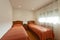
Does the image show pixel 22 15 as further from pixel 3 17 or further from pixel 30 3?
pixel 3 17

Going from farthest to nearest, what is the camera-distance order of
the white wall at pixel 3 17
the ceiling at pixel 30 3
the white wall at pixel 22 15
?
the white wall at pixel 22 15 → the ceiling at pixel 30 3 → the white wall at pixel 3 17

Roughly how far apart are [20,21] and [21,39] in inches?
252

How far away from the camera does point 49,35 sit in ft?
13.2

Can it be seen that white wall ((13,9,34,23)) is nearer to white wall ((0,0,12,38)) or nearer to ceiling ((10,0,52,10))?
ceiling ((10,0,52,10))

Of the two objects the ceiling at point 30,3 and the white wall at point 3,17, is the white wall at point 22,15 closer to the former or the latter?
the ceiling at point 30,3

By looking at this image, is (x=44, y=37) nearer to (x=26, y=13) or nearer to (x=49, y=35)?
(x=49, y=35)

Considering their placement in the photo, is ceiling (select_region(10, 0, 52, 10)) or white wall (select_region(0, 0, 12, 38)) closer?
white wall (select_region(0, 0, 12, 38))

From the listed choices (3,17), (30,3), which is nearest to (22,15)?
(30,3)

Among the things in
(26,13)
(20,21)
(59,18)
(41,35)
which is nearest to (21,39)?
(41,35)

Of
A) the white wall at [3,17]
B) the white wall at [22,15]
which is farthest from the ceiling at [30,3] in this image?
the white wall at [22,15]

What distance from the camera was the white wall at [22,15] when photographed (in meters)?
8.23

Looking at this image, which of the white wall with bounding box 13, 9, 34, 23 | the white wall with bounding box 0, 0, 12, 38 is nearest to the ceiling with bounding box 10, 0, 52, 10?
the white wall with bounding box 0, 0, 12, 38

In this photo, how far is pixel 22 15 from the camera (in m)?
8.56

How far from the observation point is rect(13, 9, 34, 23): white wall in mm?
8234
